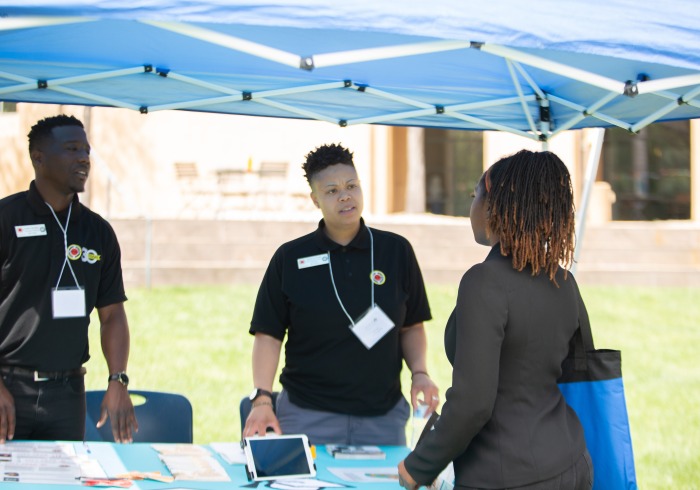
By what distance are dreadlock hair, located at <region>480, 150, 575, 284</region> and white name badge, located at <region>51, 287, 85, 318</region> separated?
6.05ft

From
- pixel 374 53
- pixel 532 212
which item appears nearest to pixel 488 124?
pixel 374 53

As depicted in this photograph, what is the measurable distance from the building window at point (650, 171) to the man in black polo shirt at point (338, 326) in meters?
17.2

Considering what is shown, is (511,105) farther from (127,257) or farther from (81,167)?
(127,257)

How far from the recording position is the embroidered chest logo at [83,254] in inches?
139

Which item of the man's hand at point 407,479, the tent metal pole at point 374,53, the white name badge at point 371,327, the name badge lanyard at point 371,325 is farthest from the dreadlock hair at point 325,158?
the man's hand at point 407,479

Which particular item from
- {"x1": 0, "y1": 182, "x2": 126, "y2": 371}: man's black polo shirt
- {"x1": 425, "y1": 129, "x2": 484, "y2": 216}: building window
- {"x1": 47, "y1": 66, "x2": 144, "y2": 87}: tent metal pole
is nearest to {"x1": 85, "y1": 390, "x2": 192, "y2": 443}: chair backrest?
{"x1": 0, "y1": 182, "x2": 126, "y2": 371}: man's black polo shirt

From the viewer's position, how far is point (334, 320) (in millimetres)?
3525

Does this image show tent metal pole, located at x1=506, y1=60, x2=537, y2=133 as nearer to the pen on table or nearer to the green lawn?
the pen on table

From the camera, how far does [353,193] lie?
11.6 feet

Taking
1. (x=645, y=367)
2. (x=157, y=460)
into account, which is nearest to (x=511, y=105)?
(x=157, y=460)

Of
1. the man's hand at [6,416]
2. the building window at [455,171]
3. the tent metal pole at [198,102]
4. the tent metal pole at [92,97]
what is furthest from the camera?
the building window at [455,171]

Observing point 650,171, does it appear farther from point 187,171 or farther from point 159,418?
point 159,418

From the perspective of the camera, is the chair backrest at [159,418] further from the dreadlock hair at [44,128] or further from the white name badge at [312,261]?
the dreadlock hair at [44,128]

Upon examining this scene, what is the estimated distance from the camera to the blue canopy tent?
237 centimetres
